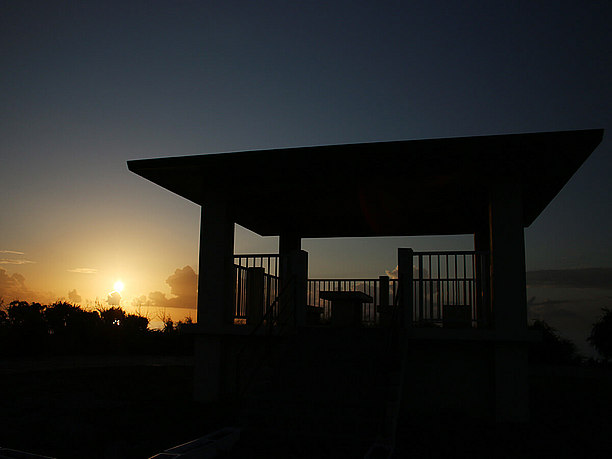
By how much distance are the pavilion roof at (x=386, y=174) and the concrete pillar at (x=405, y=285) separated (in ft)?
4.88

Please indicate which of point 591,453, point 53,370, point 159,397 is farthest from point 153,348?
point 591,453

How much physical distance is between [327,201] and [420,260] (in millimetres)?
3454

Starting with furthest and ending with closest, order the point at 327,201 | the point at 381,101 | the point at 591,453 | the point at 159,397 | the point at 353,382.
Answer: the point at 381,101
the point at 327,201
the point at 159,397
the point at 353,382
the point at 591,453

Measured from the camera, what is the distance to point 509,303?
9344mm

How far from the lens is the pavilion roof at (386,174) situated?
875cm

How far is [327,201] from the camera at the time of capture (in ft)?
41.2

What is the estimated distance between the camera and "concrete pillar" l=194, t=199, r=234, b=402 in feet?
35.5

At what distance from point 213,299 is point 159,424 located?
3.00m

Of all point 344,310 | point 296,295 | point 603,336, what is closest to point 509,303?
point 296,295

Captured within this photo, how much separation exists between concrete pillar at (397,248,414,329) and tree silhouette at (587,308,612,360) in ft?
74.5

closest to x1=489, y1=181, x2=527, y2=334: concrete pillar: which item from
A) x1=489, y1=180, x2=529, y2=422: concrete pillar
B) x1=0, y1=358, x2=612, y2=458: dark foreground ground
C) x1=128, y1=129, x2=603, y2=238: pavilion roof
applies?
x1=489, y1=180, x2=529, y2=422: concrete pillar

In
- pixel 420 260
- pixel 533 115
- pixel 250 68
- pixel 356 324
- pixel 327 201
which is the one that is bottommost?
pixel 356 324

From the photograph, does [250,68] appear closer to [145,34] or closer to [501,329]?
[145,34]

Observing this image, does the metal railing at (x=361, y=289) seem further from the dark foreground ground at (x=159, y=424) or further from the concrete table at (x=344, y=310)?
the dark foreground ground at (x=159, y=424)
